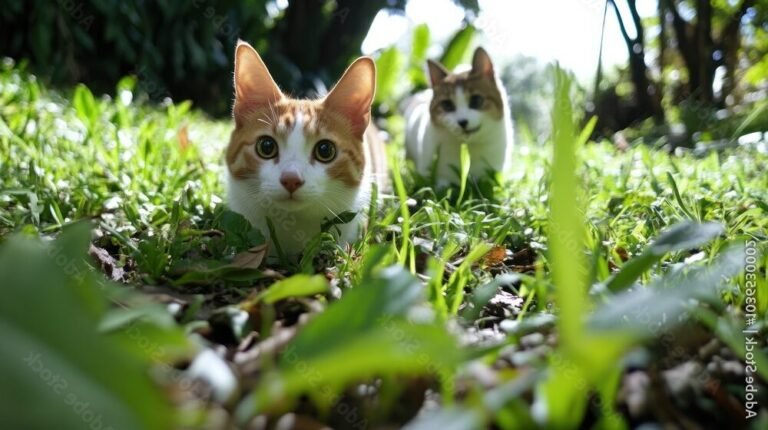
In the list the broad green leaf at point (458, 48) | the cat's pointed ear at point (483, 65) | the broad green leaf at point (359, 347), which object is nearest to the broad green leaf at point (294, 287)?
the broad green leaf at point (359, 347)

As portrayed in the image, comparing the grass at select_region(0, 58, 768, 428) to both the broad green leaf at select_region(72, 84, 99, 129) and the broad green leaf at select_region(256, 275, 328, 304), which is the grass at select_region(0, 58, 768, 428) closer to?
the broad green leaf at select_region(256, 275, 328, 304)

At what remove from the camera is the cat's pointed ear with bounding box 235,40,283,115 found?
170 centimetres

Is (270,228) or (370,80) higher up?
(370,80)

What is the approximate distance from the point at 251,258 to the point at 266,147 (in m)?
0.43

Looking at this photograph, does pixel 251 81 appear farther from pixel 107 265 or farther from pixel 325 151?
pixel 107 265

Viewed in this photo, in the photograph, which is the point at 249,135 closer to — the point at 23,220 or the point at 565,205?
the point at 23,220

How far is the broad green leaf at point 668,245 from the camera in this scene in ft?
3.15

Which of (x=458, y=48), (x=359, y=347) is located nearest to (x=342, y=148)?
(x=359, y=347)

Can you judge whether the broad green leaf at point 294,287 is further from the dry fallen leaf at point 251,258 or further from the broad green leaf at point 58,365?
the broad green leaf at point 58,365

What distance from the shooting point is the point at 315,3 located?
6578 millimetres

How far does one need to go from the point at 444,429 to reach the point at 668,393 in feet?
1.33

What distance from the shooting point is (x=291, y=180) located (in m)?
1.51

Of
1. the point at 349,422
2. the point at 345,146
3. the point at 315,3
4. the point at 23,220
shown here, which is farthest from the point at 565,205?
the point at 315,3

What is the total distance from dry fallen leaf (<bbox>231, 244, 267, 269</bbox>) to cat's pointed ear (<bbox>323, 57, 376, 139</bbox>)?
2.00 feet
